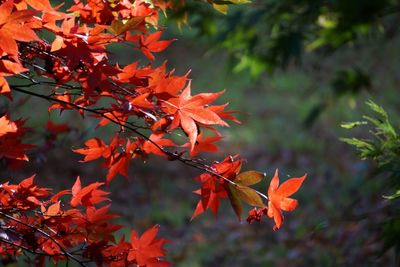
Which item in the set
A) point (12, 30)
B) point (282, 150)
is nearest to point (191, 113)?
point (12, 30)

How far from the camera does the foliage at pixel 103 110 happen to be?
4.07ft

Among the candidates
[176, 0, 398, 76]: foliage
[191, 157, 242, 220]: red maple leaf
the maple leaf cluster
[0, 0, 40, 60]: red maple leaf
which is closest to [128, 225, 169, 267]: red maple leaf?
the maple leaf cluster

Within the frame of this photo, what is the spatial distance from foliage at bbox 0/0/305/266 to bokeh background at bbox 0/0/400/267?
0.48 ft

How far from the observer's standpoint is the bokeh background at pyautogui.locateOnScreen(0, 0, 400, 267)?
3.37 meters

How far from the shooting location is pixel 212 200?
4.67 feet

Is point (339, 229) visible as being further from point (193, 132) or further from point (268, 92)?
point (268, 92)

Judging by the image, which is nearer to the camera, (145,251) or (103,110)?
(103,110)

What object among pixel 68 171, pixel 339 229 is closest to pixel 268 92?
pixel 68 171

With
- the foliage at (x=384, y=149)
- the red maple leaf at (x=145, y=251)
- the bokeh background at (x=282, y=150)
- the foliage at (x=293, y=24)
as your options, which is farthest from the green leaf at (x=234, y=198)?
the foliage at (x=293, y=24)

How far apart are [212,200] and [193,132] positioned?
0.25 metres

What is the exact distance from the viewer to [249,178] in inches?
51.8

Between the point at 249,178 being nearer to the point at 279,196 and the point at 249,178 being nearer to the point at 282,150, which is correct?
the point at 279,196

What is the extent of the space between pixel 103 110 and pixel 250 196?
1.22 feet

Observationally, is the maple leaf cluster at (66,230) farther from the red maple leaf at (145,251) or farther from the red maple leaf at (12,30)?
the red maple leaf at (12,30)
